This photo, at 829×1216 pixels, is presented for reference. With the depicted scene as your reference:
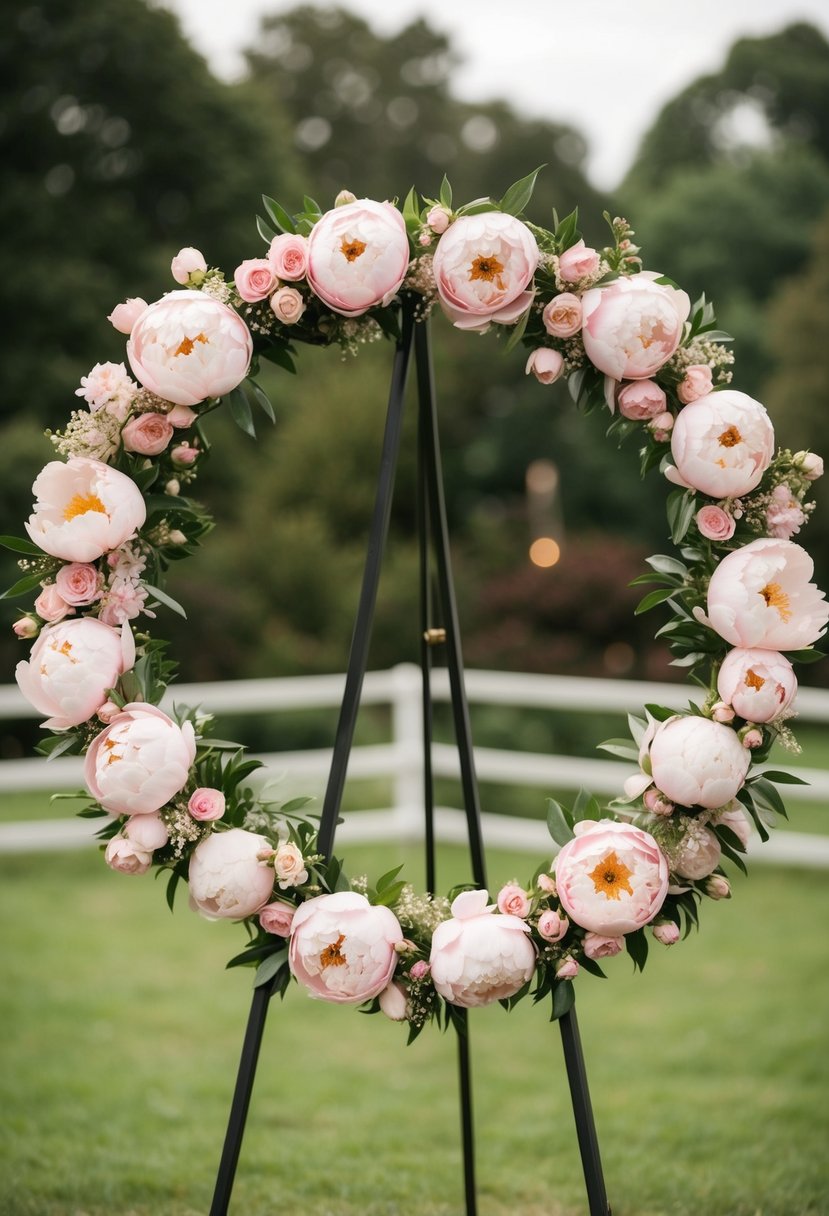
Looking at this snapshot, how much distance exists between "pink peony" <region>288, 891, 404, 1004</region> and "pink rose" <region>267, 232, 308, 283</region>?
1.12 metres

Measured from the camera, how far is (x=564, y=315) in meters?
2.04

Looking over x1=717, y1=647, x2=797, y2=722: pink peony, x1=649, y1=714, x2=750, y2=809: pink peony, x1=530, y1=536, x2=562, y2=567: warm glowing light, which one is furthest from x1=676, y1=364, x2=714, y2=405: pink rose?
x1=530, y1=536, x2=562, y2=567: warm glowing light

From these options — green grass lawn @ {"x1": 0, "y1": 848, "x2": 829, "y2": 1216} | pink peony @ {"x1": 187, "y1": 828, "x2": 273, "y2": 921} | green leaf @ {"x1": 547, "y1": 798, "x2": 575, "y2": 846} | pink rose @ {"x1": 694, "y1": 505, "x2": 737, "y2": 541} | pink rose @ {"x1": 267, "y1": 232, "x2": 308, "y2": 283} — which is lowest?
green grass lawn @ {"x1": 0, "y1": 848, "x2": 829, "y2": 1216}

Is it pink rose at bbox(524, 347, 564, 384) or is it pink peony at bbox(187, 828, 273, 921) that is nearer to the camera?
pink peony at bbox(187, 828, 273, 921)

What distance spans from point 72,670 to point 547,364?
1017 mm

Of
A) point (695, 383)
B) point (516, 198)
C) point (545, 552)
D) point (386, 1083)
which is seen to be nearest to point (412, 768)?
point (386, 1083)

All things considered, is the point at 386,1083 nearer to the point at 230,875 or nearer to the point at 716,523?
the point at 230,875

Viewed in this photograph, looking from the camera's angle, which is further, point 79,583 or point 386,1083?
point 386,1083

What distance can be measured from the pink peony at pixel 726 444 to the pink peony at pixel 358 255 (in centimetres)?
60

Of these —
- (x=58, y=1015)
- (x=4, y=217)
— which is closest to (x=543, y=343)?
(x=58, y=1015)

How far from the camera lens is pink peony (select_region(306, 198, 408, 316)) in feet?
6.53

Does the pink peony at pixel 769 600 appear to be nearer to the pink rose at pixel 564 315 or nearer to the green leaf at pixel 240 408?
the pink rose at pixel 564 315

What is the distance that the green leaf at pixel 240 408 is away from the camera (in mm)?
2024

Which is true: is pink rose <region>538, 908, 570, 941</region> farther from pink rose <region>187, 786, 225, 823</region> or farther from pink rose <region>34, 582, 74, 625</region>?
pink rose <region>34, 582, 74, 625</region>
